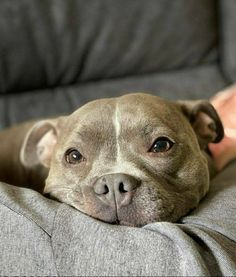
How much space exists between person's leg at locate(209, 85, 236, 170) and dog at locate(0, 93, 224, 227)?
153mm

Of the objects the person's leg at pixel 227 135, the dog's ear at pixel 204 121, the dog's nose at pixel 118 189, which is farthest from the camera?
the person's leg at pixel 227 135

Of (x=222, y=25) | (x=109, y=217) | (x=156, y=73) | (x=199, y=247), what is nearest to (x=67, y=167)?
(x=109, y=217)

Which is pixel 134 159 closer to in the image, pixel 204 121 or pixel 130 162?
pixel 130 162

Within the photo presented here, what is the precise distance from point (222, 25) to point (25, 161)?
1.64 m

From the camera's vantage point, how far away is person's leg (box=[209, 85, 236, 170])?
2297 millimetres

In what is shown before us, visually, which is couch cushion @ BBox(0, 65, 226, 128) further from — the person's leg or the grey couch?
the person's leg

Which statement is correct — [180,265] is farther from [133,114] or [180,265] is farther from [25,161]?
[25,161]

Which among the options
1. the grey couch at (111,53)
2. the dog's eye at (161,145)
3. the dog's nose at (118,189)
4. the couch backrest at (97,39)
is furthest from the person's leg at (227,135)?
the dog's nose at (118,189)

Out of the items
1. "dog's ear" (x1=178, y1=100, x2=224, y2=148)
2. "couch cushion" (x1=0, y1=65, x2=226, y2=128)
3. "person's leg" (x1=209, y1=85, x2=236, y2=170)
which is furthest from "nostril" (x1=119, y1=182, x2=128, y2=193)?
"couch cushion" (x1=0, y1=65, x2=226, y2=128)

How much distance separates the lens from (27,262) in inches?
56.5

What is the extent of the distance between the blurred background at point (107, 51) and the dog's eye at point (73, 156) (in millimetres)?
1016

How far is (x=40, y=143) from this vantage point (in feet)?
7.41

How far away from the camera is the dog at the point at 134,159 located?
161cm

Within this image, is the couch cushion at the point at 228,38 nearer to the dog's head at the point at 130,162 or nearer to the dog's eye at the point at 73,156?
the dog's head at the point at 130,162
